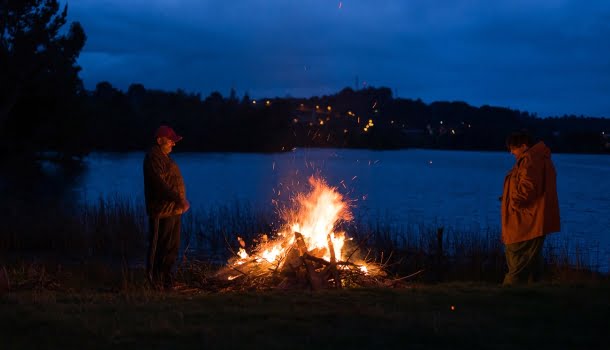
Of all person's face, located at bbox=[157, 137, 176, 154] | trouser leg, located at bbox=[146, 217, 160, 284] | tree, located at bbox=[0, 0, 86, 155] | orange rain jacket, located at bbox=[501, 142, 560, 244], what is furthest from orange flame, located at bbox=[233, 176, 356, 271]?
tree, located at bbox=[0, 0, 86, 155]

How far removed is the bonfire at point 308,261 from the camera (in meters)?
7.11

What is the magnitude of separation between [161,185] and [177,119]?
67091mm

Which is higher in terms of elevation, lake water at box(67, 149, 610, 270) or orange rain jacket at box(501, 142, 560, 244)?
orange rain jacket at box(501, 142, 560, 244)

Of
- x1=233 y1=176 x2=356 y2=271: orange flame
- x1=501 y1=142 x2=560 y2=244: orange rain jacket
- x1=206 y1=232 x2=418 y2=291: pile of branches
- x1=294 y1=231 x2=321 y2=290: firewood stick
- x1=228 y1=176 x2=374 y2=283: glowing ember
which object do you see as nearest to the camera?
x1=501 y1=142 x2=560 y2=244: orange rain jacket

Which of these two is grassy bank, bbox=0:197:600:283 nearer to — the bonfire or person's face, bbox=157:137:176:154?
the bonfire

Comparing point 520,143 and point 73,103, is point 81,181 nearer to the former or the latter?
point 73,103

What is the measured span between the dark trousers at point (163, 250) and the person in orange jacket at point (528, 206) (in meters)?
3.74

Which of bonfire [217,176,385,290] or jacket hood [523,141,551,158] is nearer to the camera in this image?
jacket hood [523,141,551,158]

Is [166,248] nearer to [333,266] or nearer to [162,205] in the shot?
[162,205]

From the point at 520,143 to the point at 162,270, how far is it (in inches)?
168

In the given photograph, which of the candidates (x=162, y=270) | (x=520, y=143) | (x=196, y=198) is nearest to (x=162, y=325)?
(x=162, y=270)

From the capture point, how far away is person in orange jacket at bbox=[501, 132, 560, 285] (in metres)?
6.68

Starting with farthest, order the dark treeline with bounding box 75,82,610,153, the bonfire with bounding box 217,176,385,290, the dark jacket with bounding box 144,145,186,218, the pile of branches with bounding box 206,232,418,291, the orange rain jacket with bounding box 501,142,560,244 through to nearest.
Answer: the dark treeline with bounding box 75,82,610,153
the bonfire with bounding box 217,176,385,290
the pile of branches with bounding box 206,232,418,291
the dark jacket with bounding box 144,145,186,218
the orange rain jacket with bounding box 501,142,560,244

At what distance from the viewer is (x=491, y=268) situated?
11125 mm
